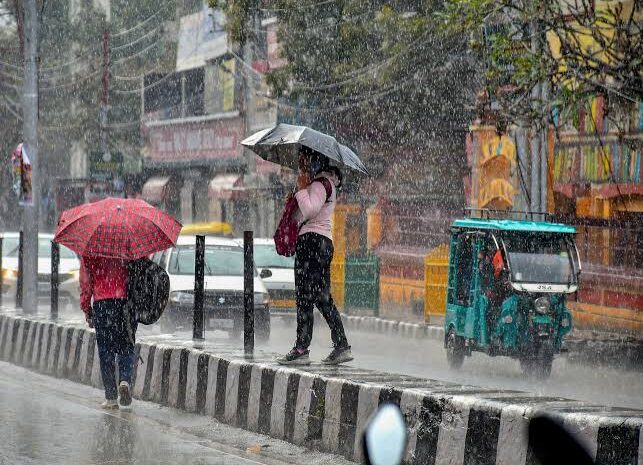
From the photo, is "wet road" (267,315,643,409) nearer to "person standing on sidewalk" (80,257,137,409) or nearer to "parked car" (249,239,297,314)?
"parked car" (249,239,297,314)

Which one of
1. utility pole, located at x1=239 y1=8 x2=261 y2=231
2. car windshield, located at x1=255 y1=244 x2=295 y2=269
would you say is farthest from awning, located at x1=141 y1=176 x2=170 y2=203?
car windshield, located at x1=255 y1=244 x2=295 y2=269

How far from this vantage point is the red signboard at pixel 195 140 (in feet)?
144

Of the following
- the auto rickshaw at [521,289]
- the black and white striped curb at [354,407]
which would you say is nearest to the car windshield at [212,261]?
the auto rickshaw at [521,289]

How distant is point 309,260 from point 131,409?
2.10 meters

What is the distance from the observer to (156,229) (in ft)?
34.2

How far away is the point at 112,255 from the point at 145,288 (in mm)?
449

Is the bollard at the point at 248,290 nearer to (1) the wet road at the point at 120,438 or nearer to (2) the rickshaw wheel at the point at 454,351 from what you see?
(1) the wet road at the point at 120,438

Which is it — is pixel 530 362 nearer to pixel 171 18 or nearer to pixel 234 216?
pixel 234 216

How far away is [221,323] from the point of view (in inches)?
746

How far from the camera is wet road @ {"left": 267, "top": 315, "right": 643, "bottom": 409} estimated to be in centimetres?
1416

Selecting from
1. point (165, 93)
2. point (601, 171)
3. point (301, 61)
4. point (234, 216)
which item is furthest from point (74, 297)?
point (165, 93)

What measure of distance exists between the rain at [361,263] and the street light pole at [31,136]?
0.04 m

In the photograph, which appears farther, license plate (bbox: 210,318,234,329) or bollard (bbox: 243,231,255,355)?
license plate (bbox: 210,318,234,329)

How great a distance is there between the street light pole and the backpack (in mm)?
8455
